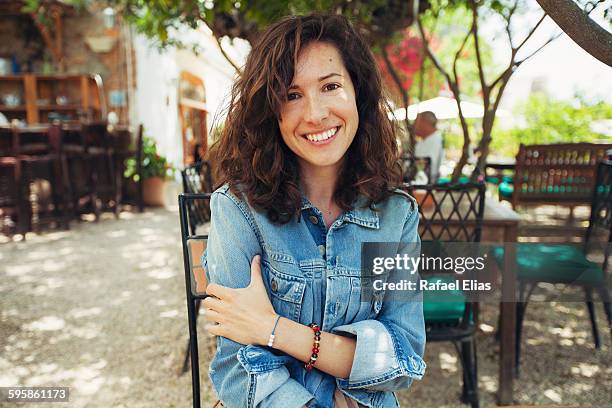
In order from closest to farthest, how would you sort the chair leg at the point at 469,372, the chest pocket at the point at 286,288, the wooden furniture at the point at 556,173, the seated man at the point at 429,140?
the chest pocket at the point at 286,288, the chair leg at the point at 469,372, the wooden furniture at the point at 556,173, the seated man at the point at 429,140

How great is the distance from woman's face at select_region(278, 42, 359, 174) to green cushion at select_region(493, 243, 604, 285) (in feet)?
5.09

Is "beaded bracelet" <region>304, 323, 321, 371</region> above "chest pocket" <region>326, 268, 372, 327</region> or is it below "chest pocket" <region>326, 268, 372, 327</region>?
below

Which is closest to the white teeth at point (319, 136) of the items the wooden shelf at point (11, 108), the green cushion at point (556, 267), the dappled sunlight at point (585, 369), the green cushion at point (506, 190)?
the green cushion at point (556, 267)

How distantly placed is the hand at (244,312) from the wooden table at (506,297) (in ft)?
4.61

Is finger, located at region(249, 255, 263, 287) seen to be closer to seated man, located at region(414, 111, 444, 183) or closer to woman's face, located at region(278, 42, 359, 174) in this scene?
→ woman's face, located at region(278, 42, 359, 174)

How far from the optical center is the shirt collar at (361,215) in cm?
128

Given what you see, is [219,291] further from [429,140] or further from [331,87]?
[429,140]

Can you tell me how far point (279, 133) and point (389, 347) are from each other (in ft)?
1.98

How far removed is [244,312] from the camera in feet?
3.66

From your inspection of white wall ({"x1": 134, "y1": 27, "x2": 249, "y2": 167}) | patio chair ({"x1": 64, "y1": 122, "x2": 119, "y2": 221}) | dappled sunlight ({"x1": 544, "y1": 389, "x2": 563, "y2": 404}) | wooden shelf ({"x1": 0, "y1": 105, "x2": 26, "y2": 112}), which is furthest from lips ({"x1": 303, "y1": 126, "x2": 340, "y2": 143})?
wooden shelf ({"x1": 0, "y1": 105, "x2": 26, "y2": 112})

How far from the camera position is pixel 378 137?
54.0 inches

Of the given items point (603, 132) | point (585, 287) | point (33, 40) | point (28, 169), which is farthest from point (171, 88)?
point (585, 287)

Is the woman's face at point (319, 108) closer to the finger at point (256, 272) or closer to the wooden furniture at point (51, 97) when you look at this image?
the finger at point (256, 272)

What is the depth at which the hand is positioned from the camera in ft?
3.65
